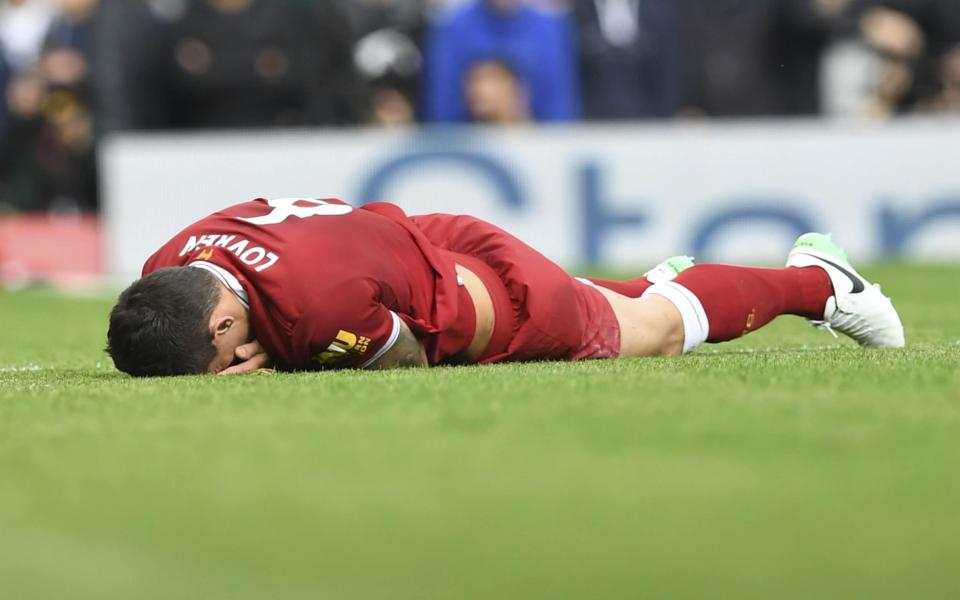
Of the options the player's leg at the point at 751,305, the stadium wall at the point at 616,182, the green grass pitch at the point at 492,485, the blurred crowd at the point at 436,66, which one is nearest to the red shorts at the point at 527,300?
the player's leg at the point at 751,305

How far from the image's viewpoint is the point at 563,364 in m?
4.79

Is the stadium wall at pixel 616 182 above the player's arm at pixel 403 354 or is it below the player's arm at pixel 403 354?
below

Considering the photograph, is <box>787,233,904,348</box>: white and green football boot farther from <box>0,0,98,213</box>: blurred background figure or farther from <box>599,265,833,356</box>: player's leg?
<box>0,0,98,213</box>: blurred background figure

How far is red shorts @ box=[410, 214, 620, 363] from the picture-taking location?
4.85 meters

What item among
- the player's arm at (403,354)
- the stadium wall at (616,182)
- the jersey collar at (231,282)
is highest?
the jersey collar at (231,282)

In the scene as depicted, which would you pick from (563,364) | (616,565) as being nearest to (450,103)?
(563,364)

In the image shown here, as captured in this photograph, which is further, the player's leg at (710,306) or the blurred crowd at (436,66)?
the blurred crowd at (436,66)

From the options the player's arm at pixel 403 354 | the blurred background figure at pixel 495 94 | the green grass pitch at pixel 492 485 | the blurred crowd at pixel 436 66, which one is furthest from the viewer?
the blurred crowd at pixel 436 66

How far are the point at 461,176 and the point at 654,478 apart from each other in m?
8.91

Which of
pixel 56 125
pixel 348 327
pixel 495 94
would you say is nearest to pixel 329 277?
pixel 348 327

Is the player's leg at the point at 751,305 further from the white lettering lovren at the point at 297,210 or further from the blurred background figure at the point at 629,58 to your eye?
the blurred background figure at the point at 629,58

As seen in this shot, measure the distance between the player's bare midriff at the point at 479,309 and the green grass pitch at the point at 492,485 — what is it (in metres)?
0.33

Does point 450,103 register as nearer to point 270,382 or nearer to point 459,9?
point 459,9

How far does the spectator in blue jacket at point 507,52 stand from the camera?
11422 millimetres
